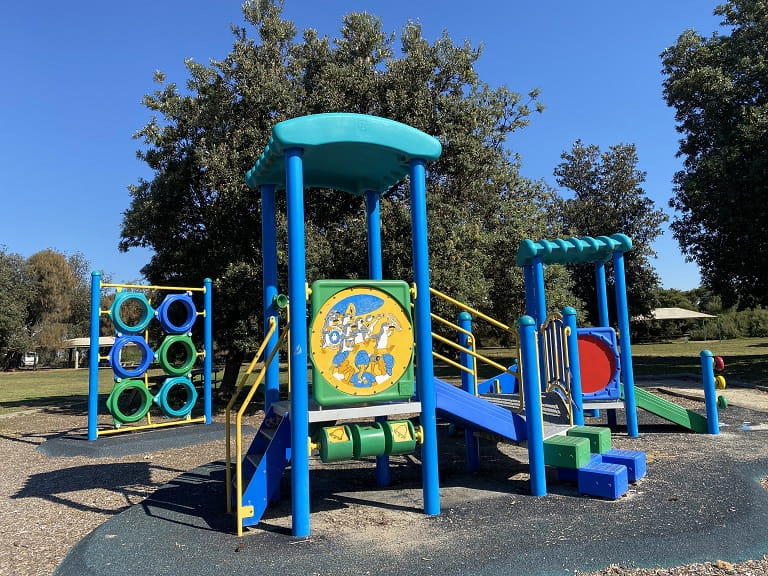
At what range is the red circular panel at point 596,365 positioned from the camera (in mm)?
8914

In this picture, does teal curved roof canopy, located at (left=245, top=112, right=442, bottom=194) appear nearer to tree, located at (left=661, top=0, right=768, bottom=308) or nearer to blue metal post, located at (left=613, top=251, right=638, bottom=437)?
blue metal post, located at (left=613, top=251, right=638, bottom=437)

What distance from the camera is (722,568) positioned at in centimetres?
371

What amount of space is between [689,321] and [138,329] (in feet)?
187

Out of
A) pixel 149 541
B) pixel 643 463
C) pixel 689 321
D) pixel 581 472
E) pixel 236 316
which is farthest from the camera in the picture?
pixel 689 321

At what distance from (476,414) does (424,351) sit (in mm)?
1102

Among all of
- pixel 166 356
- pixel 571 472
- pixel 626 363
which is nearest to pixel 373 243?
pixel 571 472

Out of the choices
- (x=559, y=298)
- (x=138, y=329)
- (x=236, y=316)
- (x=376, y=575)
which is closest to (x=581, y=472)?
(x=376, y=575)

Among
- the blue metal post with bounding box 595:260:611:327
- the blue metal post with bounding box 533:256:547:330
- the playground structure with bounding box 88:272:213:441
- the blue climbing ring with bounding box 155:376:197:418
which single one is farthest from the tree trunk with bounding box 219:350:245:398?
the blue metal post with bounding box 595:260:611:327

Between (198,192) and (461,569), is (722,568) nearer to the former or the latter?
(461,569)

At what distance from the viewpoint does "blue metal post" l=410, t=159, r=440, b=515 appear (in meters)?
5.18

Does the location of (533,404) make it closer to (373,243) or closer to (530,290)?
(373,243)

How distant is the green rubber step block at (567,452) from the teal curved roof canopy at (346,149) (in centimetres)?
330

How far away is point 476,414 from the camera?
5.83 meters

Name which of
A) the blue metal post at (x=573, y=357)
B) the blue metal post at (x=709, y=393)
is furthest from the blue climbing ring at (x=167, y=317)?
the blue metal post at (x=709, y=393)
